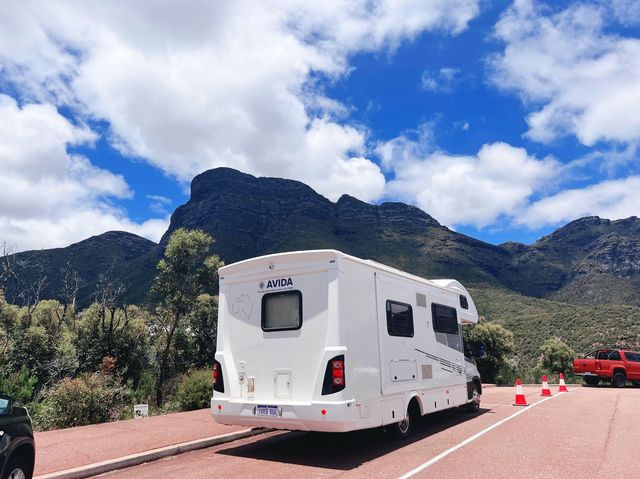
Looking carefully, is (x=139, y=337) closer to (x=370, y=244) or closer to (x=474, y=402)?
(x=474, y=402)

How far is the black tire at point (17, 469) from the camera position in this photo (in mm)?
4723

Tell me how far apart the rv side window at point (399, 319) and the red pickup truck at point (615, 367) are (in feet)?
54.8

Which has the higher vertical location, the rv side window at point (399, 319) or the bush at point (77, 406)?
the rv side window at point (399, 319)

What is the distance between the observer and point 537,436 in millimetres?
8703

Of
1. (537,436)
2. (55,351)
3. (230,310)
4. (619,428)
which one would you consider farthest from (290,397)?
(55,351)

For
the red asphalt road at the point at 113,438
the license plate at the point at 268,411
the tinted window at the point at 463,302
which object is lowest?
the red asphalt road at the point at 113,438

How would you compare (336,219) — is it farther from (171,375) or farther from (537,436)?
(537,436)

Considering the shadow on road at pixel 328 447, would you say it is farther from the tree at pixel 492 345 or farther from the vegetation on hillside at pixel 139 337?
the tree at pixel 492 345

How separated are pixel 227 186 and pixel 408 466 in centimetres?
12881

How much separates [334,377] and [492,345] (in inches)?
988

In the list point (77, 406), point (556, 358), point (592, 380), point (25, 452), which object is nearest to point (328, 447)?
point (25, 452)

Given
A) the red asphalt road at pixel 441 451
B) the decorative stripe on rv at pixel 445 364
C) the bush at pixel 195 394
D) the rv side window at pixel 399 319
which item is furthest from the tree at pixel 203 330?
the rv side window at pixel 399 319

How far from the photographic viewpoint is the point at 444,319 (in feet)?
34.6

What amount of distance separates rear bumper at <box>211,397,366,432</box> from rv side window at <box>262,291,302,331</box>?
1.16 m
